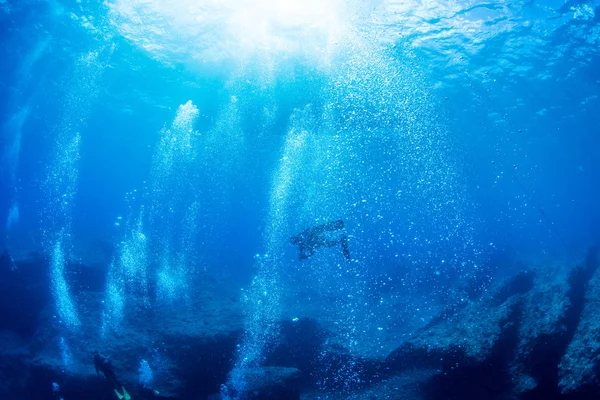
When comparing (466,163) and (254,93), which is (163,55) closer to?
(254,93)

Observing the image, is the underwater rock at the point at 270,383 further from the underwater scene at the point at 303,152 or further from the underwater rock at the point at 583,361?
the underwater rock at the point at 583,361

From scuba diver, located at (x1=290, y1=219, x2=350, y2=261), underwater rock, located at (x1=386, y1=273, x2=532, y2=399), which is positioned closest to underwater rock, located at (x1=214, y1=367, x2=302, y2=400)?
underwater rock, located at (x1=386, y1=273, x2=532, y2=399)

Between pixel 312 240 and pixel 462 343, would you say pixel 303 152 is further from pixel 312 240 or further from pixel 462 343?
pixel 462 343

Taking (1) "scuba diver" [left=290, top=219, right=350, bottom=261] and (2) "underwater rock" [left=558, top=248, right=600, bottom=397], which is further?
(1) "scuba diver" [left=290, top=219, right=350, bottom=261]

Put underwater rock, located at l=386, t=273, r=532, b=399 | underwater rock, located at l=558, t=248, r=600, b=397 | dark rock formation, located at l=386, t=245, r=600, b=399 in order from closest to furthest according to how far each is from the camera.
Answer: underwater rock, located at l=558, t=248, r=600, b=397 < dark rock formation, located at l=386, t=245, r=600, b=399 < underwater rock, located at l=386, t=273, r=532, b=399

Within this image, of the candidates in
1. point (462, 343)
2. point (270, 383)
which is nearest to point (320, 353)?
point (270, 383)

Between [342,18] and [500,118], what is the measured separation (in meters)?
17.7

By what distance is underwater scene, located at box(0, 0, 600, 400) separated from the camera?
8.55 metres

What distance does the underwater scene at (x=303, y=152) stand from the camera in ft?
28.0

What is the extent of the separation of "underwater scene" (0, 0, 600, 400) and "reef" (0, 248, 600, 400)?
55 millimetres

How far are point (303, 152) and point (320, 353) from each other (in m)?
22.7

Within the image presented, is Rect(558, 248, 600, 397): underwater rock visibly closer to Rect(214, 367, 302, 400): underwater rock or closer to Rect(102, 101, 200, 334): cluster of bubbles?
Rect(214, 367, 302, 400): underwater rock

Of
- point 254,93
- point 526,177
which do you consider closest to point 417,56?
point 254,93

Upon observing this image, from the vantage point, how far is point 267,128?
84.2ft
